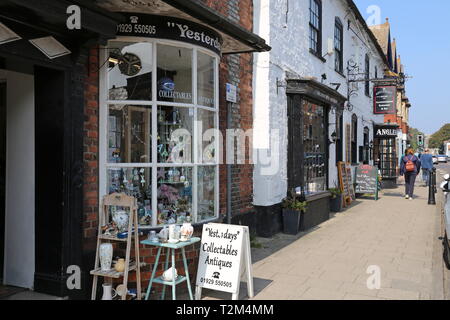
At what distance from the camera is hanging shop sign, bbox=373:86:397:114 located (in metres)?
15.8

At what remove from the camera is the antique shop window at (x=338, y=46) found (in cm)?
1234

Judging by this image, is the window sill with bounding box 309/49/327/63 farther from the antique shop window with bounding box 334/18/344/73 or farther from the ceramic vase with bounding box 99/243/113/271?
the ceramic vase with bounding box 99/243/113/271

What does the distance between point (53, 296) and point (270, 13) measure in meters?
6.29

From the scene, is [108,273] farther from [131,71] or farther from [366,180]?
[366,180]

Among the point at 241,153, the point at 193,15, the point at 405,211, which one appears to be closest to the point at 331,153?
the point at 405,211

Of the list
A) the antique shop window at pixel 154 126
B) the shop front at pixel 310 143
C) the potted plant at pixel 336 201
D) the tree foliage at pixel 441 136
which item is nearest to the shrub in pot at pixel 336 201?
the potted plant at pixel 336 201

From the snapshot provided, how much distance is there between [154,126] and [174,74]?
0.72 meters

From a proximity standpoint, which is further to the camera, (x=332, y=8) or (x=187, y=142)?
(x=332, y=8)

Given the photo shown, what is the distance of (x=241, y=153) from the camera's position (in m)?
7.20

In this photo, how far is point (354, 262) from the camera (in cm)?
595

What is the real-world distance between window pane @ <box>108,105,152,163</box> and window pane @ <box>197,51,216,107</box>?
0.87 m

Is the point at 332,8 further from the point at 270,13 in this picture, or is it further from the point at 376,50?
the point at 376,50

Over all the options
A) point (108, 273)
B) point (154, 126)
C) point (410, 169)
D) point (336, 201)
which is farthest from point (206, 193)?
point (410, 169)

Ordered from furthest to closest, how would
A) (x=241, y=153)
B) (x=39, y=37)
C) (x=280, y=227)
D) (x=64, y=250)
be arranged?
(x=280, y=227)
(x=241, y=153)
(x=64, y=250)
(x=39, y=37)
